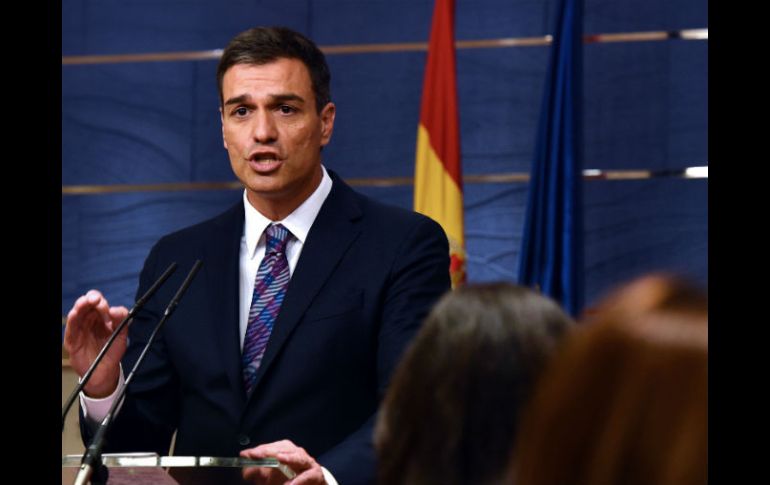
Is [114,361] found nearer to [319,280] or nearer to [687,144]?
[319,280]

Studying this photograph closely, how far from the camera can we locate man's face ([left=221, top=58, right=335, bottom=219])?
3.09m

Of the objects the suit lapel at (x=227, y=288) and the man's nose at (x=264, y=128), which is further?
the man's nose at (x=264, y=128)

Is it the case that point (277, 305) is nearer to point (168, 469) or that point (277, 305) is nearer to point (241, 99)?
point (241, 99)

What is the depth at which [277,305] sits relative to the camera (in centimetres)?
290

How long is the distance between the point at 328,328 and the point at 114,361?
0.52 metres

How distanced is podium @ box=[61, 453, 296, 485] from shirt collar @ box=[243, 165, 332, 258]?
43.0 inches

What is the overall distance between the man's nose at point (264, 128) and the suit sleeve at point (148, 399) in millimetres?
443

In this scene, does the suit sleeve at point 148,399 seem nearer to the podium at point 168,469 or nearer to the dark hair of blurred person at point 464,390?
the podium at point 168,469

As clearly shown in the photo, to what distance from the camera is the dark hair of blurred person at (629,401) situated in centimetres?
79

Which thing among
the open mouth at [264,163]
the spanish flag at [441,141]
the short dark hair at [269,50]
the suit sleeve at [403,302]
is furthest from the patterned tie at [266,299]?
the spanish flag at [441,141]

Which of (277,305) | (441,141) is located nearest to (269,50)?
(277,305)

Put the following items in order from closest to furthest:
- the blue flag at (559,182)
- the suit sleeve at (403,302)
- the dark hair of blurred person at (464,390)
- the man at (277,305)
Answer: the dark hair of blurred person at (464,390) < the suit sleeve at (403,302) < the man at (277,305) < the blue flag at (559,182)
